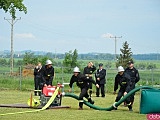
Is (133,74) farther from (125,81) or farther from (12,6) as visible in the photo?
(12,6)

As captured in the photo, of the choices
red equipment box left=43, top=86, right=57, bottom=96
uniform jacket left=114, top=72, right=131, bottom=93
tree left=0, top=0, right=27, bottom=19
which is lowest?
red equipment box left=43, top=86, right=57, bottom=96

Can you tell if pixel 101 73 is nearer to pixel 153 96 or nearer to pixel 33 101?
pixel 33 101

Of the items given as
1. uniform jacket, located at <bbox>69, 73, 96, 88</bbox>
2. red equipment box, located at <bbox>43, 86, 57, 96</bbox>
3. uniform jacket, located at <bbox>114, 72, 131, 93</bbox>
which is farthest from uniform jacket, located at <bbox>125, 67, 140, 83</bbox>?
red equipment box, located at <bbox>43, 86, 57, 96</bbox>

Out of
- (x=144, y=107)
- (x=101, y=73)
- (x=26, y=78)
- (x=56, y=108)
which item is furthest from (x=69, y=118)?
(x=26, y=78)

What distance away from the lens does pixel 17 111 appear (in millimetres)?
18156

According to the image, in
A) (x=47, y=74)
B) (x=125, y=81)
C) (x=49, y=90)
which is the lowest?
(x=49, y=90)

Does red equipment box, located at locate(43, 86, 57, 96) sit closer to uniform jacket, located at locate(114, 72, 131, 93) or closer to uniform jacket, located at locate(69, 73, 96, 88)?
uniform jacket, located at locate(69, 73, 96, 88)

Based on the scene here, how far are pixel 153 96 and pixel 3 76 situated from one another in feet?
85.8

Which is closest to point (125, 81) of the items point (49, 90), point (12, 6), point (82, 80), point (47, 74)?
point (82, 80)

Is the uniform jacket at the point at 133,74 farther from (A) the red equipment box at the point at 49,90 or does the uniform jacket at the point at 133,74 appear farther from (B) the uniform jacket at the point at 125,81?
(A) the red equipment box at the point at 49,90

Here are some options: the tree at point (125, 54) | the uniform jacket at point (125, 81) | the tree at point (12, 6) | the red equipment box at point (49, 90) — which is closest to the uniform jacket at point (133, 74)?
the uniform jacket at point (125, 81)

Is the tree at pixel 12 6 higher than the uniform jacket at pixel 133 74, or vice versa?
the tree at pixel 12 6

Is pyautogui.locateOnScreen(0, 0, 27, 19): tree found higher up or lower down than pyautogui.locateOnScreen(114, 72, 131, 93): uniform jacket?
higher up

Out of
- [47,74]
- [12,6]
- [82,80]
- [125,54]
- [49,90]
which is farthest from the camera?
[125,54]
